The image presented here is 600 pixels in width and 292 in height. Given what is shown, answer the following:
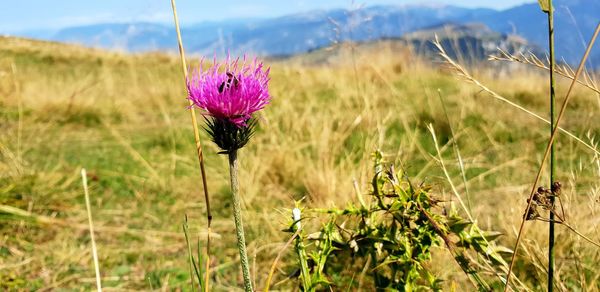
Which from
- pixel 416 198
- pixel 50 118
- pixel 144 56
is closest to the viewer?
pixel 416 198

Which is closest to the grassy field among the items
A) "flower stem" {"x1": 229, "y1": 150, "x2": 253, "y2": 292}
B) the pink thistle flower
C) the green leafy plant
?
the green leafy plant

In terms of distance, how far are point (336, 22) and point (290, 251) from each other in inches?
49.8

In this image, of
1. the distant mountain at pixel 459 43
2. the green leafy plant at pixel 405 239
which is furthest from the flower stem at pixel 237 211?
the distant mountain at pixel 459 43

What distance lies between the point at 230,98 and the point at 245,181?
196cm

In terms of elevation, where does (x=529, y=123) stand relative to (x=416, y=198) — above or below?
below

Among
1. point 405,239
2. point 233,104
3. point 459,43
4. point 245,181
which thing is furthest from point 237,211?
point 459,43

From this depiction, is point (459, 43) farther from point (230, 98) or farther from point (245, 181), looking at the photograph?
point (230, 98)

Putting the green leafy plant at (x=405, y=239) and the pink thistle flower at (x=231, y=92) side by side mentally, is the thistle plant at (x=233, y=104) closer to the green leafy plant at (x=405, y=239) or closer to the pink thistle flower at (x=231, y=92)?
the pink thistle flower at (x=231, y=92)

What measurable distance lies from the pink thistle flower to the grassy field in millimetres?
380

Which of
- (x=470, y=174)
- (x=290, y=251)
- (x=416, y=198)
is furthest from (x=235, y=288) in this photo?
(x=470, y=174)

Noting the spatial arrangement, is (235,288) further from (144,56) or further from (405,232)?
(144,56)

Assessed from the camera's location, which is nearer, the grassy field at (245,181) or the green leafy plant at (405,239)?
the green leafy plant at (405,239)

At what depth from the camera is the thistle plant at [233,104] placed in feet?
2.61

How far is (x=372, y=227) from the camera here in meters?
1.21
